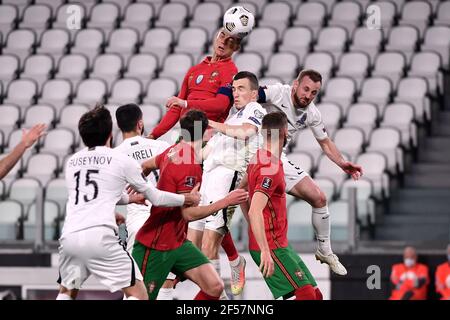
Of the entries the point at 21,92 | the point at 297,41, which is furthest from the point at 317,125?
the point at 21,92

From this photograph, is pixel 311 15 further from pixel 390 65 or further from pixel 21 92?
pixel 21 92

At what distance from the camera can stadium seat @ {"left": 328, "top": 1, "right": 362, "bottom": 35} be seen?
19.0m

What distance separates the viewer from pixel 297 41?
18.9 meters

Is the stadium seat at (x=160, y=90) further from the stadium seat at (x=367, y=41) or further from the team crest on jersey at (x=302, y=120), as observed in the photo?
the team crest on jersey at (x=302, y=120)

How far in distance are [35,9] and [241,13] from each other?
1068 cm

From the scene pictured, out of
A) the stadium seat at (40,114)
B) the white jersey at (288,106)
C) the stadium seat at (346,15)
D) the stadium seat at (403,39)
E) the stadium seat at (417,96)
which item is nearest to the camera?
the white jersey at (288,106)

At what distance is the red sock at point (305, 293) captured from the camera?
952 centimetres

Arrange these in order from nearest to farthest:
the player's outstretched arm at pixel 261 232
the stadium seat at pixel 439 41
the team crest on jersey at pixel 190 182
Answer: the player's outstretched arm at pixel 261 232 < the team crest on jersey at pixel 190 182 < the stadium seat at pixel 439 41

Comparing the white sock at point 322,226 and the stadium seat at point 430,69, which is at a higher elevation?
the stadium seat at point 430,69

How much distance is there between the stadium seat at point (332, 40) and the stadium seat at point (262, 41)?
0.74 m

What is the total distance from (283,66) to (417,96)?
6.87 feet

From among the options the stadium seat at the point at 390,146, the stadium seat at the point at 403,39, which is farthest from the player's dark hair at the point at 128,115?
the stadium seat at the point at 403,39

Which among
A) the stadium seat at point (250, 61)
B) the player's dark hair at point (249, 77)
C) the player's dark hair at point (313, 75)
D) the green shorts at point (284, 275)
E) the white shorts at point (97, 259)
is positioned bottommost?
the green shorts at point (284, 275)

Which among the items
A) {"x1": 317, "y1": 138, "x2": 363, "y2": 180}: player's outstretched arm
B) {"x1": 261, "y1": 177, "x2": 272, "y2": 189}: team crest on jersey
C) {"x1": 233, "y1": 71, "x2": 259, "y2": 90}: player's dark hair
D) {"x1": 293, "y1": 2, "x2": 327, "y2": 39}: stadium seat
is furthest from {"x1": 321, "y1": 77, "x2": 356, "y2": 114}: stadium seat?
{"x1": 261, "y1": 177, "x2": 272, "y2": 189}: team crest on jersey
